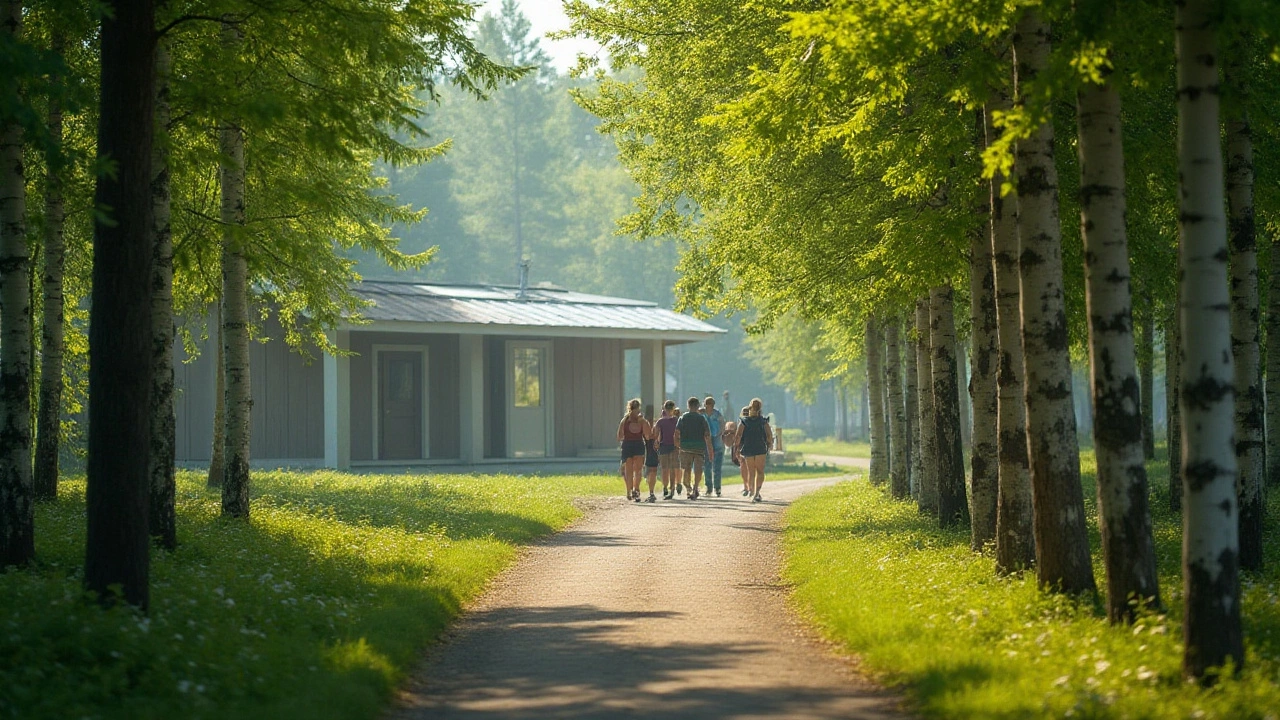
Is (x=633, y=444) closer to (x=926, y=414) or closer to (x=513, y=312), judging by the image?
(x=926, y=414)

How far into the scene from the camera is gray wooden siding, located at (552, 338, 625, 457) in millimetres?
34750

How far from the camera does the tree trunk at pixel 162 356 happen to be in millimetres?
12438

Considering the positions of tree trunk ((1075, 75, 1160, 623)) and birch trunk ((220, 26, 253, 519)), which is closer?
tree trunk ((1075, 75, 1160, 623))

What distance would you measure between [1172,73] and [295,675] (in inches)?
358

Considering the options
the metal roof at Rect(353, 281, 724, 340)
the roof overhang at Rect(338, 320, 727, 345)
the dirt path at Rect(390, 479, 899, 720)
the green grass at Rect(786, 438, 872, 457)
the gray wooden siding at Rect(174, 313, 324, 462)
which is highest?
the metal roof at Rect(353, 281, 724, 340)

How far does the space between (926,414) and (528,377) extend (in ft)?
56.0

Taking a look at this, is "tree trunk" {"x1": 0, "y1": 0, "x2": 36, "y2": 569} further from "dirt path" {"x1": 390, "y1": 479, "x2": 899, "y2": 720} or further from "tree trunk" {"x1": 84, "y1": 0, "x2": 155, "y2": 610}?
"dirt path" {"x1": 390, "y1": 479, "x2": 899, "y2": 720}

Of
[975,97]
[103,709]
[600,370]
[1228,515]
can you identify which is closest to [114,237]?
[103,709]

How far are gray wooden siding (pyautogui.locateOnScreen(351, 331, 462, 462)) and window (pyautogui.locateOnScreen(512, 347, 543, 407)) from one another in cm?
156

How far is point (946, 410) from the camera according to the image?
52.6ft

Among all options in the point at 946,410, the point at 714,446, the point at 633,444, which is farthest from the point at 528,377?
the point at 946,410

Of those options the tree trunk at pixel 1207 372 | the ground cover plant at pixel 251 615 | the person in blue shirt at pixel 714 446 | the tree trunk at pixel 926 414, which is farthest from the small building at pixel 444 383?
the tree trunk at pixel 1207 372

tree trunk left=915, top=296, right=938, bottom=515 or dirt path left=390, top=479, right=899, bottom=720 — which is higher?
tree trunk left=915, top=296, right=938, bottom=515

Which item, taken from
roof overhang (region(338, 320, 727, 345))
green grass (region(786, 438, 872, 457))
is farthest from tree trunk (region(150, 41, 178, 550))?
green grass (region(786, 438, 872, 457))
